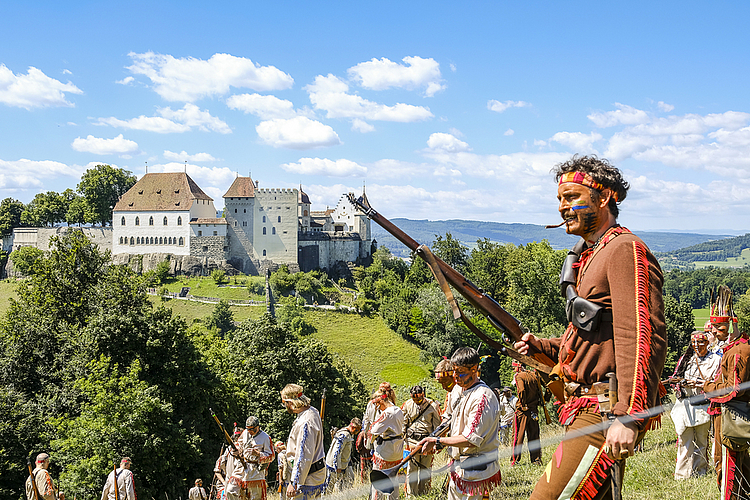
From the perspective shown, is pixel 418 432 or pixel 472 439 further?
pixel 418 432

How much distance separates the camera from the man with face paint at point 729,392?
18.1ft

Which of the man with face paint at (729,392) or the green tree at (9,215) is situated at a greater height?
the green tree at (9,215)

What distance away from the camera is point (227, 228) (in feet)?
272

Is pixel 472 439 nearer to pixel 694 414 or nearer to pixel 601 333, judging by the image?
pixel 601 333

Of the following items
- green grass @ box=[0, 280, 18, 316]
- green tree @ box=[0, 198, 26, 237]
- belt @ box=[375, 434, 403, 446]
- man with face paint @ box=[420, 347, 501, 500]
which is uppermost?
green tree @ box=[0, 198, 26, 237]

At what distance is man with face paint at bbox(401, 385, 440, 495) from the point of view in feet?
24.3

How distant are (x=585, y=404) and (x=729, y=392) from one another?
12.5 ft

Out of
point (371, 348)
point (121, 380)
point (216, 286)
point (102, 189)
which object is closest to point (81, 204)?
point (102, 189)

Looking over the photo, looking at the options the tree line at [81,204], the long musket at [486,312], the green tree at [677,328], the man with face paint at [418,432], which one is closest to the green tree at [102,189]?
the tree line at [81,204]

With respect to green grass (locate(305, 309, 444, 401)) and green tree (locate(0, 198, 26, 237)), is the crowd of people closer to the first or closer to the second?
green grass (locate(305, 309, 444, 401))

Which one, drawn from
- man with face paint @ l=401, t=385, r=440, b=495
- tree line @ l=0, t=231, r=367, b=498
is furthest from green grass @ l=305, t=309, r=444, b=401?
man with face paint @ l=401, t=385, r=440, b=495

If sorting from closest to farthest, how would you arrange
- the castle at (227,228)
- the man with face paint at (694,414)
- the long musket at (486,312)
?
the long musket at (486,312)
the man with face paint at (694,414)
the castle at (227,228)

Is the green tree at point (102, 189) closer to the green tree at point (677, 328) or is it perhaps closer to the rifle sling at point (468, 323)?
the green tree at point (677, 328)

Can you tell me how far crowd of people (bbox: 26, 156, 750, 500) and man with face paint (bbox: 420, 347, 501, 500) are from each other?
0.01 meters
